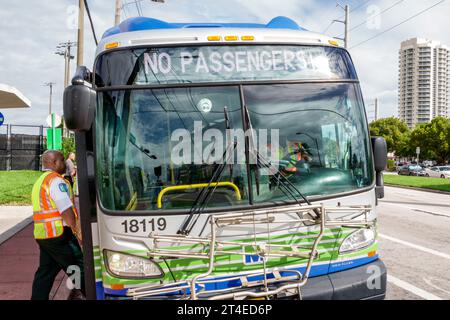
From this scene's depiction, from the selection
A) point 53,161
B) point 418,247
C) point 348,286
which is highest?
point 53,161

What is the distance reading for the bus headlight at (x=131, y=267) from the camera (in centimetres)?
360

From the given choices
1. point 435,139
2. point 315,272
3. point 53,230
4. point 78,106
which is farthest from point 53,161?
point 435,139

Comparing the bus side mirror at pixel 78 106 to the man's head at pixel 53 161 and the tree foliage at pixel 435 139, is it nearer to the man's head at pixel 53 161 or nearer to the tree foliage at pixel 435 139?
the man's head at pixel 53 161

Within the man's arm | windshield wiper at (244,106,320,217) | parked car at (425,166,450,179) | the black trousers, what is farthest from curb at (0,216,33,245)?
parked car at (425,166,450,179)

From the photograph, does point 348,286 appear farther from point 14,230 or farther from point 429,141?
point 429,141

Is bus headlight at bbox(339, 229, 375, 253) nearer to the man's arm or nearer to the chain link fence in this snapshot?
the man's arm

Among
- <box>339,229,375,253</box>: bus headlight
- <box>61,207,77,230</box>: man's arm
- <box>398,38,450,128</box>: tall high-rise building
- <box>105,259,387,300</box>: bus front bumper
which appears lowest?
<box>105,259,387,300</box>: bus front bumper

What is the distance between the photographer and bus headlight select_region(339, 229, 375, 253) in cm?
399

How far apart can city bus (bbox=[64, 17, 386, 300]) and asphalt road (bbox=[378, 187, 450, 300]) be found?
5.61 feet

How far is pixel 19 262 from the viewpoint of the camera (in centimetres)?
729

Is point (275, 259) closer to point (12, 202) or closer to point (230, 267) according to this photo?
point (230, 267)

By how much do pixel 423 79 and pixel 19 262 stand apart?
105m

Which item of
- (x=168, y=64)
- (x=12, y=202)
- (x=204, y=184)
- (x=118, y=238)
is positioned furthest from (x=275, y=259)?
(x=12, y=202)

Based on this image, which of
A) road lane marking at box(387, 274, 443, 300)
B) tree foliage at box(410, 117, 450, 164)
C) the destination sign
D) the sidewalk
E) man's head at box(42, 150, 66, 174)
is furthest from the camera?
tree foliage at box(410, 117, 450, 164)
